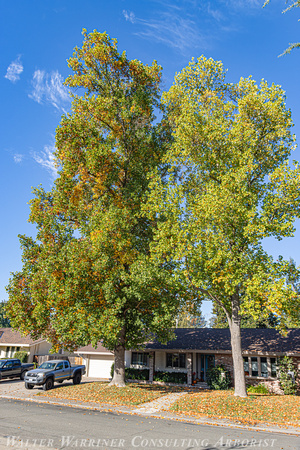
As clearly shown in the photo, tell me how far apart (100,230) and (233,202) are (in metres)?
7.97

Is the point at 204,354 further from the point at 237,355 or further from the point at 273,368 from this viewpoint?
the point at 237,355

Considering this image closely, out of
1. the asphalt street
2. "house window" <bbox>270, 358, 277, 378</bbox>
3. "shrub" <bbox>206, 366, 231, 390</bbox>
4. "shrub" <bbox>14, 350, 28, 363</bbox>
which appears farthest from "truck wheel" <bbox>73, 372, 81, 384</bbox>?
"house window" <bbox>270, 358, 277, 378</bbox>

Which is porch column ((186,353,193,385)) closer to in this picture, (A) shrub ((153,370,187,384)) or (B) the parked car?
(A) shrub ((153,370,187,384))

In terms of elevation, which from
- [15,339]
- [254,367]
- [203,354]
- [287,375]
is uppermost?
[15,339]

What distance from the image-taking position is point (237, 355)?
18844 millimetres

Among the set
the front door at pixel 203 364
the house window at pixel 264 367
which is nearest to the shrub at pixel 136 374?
the front door at pixel 203 364

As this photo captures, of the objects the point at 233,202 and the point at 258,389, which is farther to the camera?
the point at 258,389

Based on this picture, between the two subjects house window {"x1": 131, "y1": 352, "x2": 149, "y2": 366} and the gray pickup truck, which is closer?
the gray pickup truck

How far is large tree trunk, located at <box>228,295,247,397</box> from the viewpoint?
1852cm

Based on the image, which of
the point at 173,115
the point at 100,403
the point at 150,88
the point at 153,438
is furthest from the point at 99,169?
the point at 153,438

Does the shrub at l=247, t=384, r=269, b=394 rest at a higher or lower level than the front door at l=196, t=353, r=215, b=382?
lower

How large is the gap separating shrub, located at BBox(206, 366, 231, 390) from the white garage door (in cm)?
1208

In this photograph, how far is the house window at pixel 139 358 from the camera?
2992cm

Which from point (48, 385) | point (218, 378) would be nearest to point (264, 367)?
point (218, 378)
